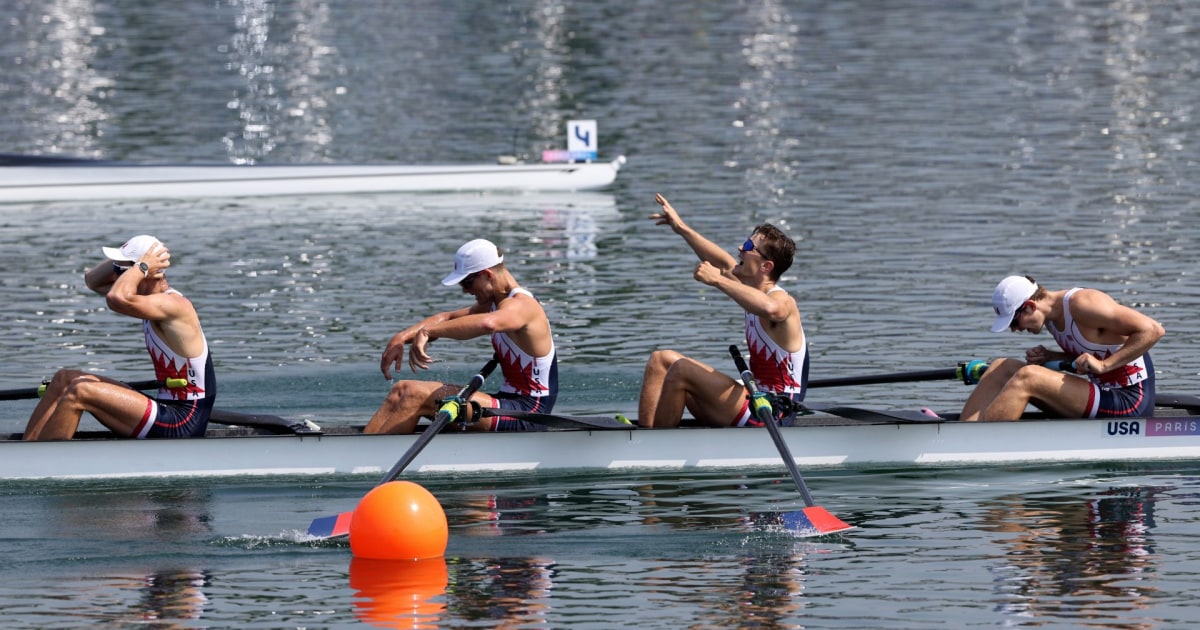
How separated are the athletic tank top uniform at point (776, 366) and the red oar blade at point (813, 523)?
1.36m

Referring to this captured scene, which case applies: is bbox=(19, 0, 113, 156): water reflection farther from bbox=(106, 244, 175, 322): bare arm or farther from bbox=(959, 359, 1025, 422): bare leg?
bbox=(959, 359, 1025, 422): bare leg

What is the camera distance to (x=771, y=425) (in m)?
14.0

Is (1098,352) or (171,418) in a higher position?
(1098,352)

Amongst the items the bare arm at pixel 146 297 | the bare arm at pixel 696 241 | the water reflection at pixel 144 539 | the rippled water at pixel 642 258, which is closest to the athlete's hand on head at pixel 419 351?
the rippled water at pixel 642 258

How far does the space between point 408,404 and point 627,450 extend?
165 cm

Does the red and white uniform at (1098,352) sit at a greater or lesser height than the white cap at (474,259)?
lesser

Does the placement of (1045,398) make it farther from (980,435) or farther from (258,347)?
(258,347)

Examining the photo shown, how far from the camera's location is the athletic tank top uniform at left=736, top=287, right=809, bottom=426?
14453 mm

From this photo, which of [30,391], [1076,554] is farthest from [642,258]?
[1076,554]

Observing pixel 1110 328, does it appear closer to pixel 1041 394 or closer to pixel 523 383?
pixel 1041 394

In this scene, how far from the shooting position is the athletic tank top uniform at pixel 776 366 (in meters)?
14.5

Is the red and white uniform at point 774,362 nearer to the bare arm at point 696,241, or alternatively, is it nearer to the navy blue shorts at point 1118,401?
the bare arm at point 696,241

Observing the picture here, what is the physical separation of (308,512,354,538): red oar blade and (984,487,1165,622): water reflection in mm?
4155

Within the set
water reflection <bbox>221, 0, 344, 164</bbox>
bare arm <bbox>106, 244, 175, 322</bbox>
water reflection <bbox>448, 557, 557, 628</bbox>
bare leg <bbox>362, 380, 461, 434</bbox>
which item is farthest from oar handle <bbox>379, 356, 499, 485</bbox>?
water reflection <bbox>221, 0, 344, 164</bbox>
